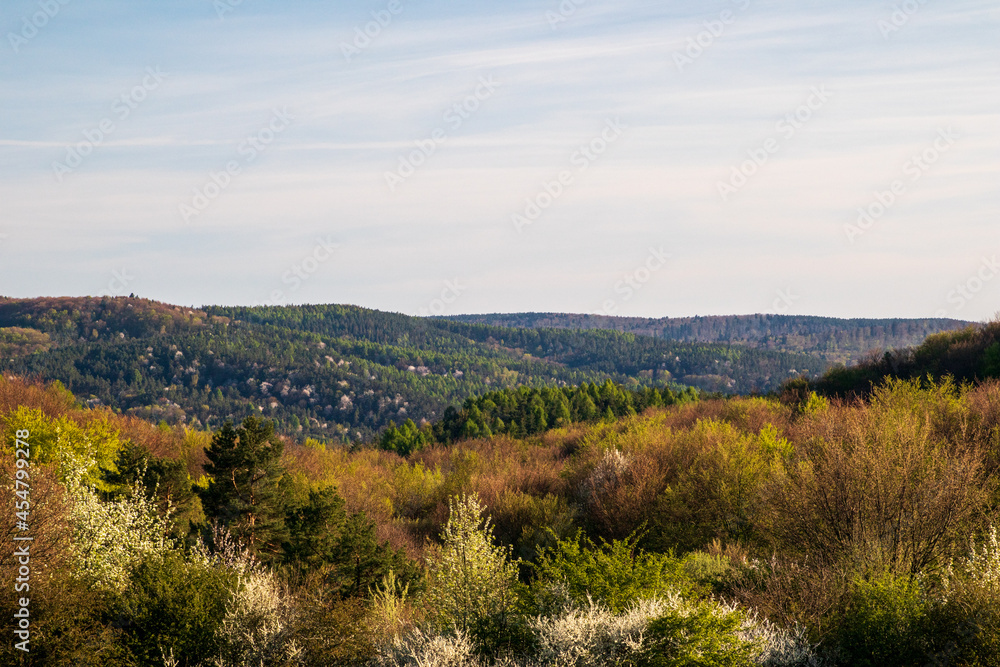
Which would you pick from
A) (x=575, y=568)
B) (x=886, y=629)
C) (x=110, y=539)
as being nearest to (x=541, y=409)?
(x=110, y=539)

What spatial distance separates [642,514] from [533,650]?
29885mm

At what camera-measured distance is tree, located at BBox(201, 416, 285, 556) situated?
44625 millimetres

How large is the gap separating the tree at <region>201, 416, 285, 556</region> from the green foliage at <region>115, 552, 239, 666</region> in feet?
55.4

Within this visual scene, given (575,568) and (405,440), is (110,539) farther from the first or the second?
(405,440)

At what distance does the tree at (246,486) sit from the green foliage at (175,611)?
55.4 ft

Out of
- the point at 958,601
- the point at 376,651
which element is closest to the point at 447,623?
the point at 376,651

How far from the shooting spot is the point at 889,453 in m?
30.9

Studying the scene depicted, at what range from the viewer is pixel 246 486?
45.1m

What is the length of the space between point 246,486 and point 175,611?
20.0 m

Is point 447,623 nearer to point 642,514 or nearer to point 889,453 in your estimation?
point 889,453

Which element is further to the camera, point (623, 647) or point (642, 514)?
point (642, 514)

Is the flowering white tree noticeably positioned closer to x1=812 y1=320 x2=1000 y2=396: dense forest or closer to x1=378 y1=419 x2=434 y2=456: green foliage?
x1=812 y1=320 x2=1000 y2=396: dense forest

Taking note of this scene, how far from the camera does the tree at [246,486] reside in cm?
4462

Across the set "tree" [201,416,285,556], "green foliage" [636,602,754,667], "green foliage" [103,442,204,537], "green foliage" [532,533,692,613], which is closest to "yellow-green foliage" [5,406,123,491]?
"green foliage" [103,442,204,537]
